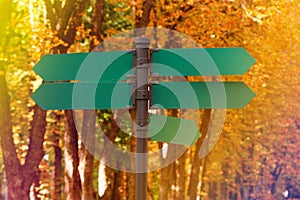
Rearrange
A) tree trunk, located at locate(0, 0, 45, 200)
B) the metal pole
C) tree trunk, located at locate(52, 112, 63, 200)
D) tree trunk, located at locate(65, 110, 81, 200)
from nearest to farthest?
the metal pole
tree trunk, located at locate(0, 0, 45, 200)
tree trunk, located at locate(65, 110, 81, 200)
tree trunk, located at locate(52, 112, 63, 200)

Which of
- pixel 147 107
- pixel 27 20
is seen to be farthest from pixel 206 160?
pixel 147 107

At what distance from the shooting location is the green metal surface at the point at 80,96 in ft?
23.2

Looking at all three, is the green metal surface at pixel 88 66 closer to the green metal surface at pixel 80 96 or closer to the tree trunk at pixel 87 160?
the green metal surface at pixel 80 96

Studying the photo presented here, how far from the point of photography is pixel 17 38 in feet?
86.4

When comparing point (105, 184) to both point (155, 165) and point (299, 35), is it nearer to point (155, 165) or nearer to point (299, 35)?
point (299, 35)

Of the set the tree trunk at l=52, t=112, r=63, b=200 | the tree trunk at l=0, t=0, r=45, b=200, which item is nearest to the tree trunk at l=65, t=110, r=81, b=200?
the tree trunk at l=0, t=0, r=45, b=200

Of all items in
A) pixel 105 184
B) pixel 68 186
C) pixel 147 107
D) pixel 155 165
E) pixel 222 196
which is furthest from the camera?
pixel 222 196

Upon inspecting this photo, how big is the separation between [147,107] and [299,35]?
19744 millimetres

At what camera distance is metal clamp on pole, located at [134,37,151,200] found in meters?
6.50

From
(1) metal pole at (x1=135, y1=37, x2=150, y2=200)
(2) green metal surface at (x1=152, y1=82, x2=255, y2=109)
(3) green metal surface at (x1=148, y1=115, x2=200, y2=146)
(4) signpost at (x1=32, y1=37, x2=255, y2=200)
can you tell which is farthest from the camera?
(3) green metal surface at (x1=148, y1=115, x2=200, y2=146)

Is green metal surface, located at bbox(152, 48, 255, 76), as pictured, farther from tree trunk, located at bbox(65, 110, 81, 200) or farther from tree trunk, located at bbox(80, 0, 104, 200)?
tree trunk, located at bbox(65, 110, 81, 200)

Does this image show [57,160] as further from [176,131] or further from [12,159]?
[176,131]

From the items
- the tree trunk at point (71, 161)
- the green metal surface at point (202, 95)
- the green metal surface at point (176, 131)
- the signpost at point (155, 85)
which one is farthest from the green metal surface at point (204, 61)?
the tree trunk at point (71, 161)

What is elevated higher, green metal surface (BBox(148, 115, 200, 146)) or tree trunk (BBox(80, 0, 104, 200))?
tree trunk (BBox(80, 0, 104, 200))
